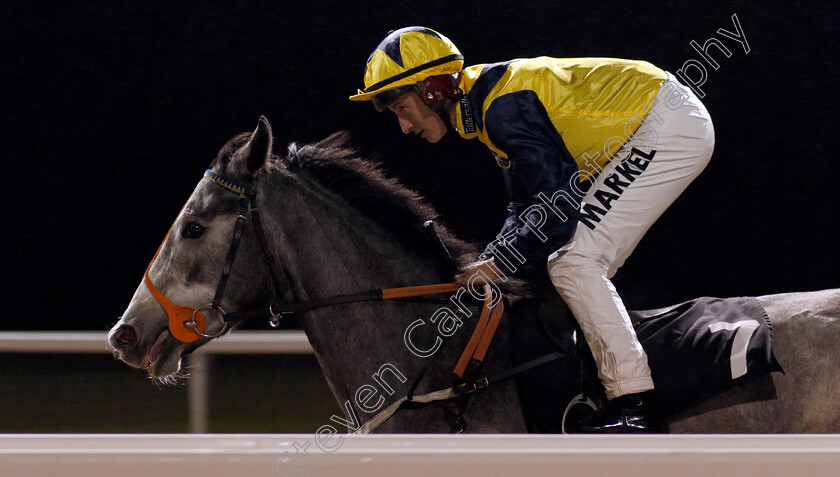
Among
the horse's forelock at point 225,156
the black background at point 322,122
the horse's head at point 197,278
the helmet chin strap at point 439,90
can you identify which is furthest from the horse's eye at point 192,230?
the black background at point 322,122

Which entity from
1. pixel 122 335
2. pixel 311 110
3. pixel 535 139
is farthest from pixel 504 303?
pixel 311 110

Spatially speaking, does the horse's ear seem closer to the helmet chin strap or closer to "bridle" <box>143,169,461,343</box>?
"bridle" <box>143,169,461,343</box>

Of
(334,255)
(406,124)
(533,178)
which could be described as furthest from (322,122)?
(533,178)

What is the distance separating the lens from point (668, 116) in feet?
5.30

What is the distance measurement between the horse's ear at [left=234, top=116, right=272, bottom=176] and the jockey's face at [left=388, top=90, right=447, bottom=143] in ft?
0.99

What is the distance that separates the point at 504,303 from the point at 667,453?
1009mm

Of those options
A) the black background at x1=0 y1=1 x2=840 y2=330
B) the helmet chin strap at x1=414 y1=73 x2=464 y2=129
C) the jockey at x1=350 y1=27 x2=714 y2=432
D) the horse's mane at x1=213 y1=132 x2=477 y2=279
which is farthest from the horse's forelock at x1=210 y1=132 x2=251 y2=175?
the black background at x1=0 y1=1 x2=840 y2=330

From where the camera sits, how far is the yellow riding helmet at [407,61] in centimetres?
163

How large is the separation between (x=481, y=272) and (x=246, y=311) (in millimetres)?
541

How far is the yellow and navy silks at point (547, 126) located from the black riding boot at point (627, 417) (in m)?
0.33

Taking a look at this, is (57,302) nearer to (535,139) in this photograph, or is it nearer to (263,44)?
(263,44)

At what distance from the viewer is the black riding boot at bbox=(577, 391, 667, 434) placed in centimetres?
138
